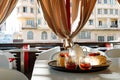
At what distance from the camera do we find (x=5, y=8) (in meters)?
4.30

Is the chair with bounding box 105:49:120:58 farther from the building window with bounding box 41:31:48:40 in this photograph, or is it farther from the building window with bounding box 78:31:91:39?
the building window with bounding box 41:31:48:40

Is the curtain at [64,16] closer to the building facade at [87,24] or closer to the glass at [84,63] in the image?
the building facade at [87,24]

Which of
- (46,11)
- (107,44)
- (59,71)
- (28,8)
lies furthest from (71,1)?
(59,71)

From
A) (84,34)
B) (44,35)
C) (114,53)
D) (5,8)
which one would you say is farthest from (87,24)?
(5,8)

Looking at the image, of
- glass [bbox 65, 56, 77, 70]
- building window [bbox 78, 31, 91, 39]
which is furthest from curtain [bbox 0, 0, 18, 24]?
glass [bbox 65, 56, 77, 70]

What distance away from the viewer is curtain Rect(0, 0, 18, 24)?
427 cm

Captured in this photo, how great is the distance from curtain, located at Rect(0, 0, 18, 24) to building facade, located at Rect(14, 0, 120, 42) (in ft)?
1.08

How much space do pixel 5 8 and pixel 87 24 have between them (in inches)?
73.2

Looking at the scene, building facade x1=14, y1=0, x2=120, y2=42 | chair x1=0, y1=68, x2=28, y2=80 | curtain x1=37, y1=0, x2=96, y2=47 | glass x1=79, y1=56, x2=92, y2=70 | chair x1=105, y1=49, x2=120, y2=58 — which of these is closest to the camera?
chair x1=0, y1=68, x2=28, y2=80

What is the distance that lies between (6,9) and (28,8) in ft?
1.90

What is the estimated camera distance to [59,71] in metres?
1.90

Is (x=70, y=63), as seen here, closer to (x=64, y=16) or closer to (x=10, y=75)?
(x=10, y=75)

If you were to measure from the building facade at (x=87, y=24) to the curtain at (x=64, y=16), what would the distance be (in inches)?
11.4

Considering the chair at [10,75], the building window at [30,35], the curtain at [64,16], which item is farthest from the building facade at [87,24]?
the chair at [10,75]
